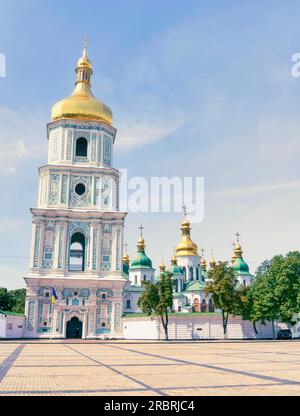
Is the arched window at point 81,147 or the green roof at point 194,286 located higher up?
the arched window at point 81,147

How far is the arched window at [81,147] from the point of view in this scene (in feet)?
165

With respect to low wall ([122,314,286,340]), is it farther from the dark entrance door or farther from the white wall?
the dark entrance door

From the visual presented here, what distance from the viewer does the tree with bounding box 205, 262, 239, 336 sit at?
43.3 metres

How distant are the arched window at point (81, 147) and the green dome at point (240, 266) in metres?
37.5

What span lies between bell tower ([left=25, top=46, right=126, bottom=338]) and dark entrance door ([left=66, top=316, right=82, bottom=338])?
10 cm

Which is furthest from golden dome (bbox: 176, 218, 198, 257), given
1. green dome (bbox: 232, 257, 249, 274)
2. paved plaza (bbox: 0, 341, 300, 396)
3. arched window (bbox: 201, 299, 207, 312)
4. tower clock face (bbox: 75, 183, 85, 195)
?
paved plaza (bbox: 0, 341, 300, 396)

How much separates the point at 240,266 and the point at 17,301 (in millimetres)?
43275

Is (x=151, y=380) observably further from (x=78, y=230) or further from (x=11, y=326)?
(x=78, y=230)

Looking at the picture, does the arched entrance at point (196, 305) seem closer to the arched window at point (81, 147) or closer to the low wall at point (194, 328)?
the low wall at point (194, 328)

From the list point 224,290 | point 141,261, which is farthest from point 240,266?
point 224,290

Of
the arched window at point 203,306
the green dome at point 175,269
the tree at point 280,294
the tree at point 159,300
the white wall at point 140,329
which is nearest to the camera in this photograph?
the tree at point 280,294

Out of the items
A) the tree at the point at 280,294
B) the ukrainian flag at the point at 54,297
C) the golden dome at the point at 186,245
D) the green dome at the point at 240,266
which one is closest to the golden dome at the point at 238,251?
the green dome at the point at 240,266

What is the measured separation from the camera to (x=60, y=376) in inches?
479
